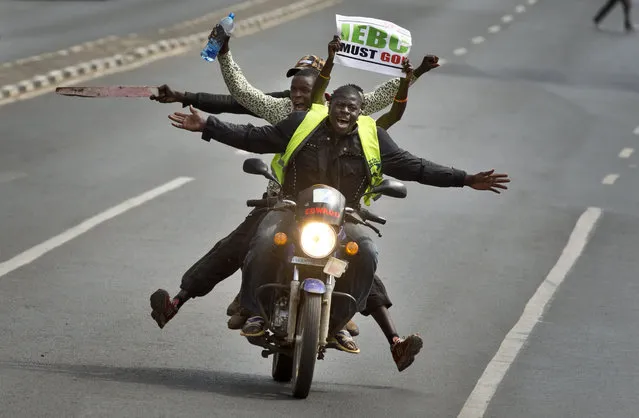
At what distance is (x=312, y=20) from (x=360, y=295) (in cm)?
2934

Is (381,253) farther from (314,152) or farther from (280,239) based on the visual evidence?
(280,239)

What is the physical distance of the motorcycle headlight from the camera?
1109cm

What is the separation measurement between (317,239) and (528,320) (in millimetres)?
4350

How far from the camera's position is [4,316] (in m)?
13.5

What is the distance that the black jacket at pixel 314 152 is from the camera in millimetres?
11703

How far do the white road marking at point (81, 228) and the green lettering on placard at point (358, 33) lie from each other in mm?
3875

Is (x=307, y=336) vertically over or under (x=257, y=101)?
under

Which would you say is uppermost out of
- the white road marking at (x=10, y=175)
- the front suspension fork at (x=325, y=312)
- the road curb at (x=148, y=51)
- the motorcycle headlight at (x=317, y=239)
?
the motorcycle headlight at (x=317, y=239)

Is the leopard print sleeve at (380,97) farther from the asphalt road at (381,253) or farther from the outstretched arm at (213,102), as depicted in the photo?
the asphalt road at (381,253)

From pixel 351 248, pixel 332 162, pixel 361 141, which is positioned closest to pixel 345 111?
pixel 361 141

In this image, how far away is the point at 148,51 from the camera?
33.3 metres

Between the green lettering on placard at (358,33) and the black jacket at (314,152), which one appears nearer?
the black jacket at (314,152)

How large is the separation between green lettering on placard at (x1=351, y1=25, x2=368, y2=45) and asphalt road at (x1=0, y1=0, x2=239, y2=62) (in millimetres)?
19448

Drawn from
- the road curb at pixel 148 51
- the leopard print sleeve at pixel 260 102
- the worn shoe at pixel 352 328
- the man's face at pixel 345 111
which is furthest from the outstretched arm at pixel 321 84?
the road curb at pixel 148 51
